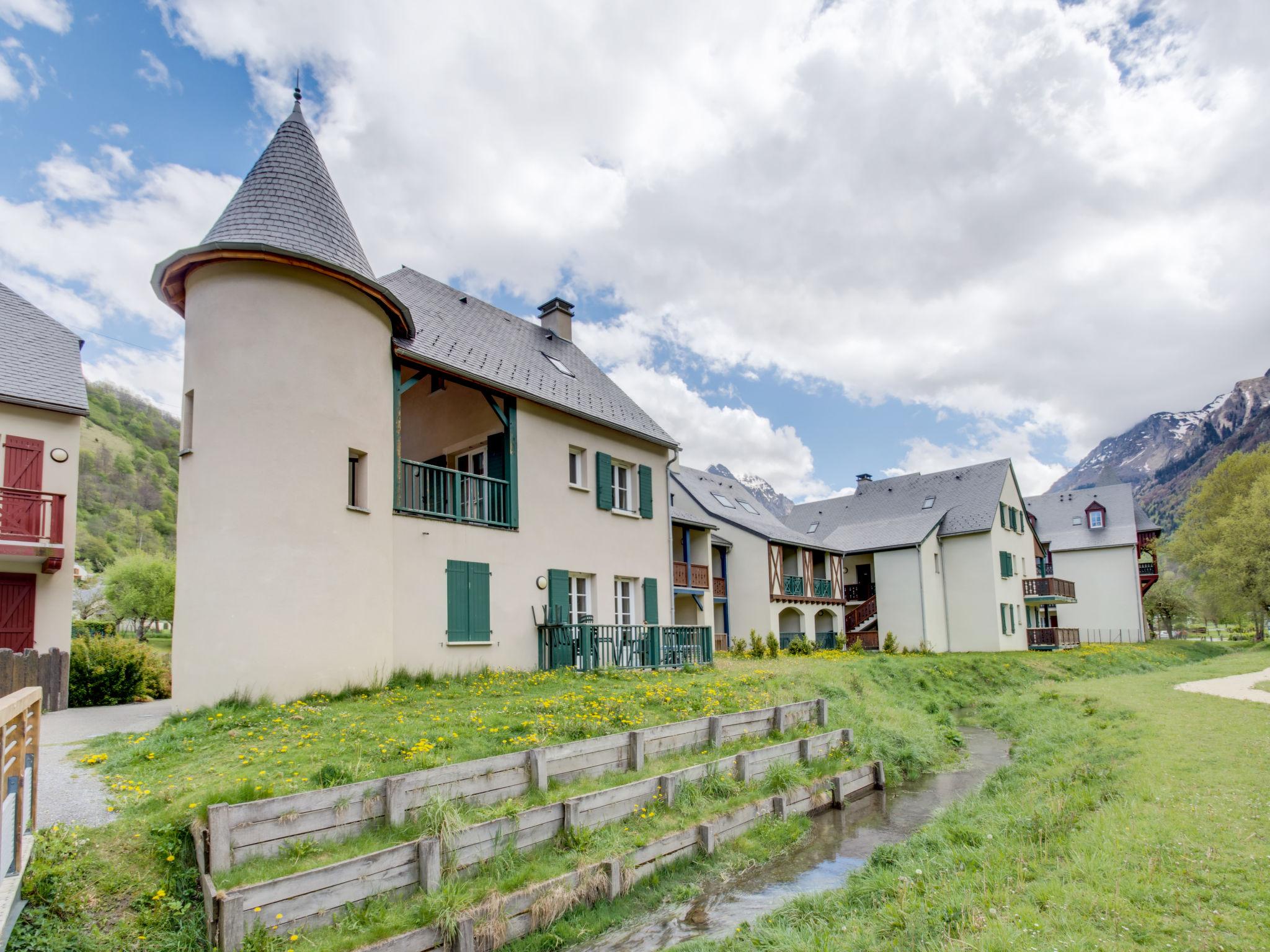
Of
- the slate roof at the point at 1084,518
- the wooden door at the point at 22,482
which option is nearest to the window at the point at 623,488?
the wooden door at the point at 22,482

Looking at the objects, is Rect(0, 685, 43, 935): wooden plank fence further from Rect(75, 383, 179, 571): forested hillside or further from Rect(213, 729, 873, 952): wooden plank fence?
Rect(75, 383, 179, 571): forested hillside

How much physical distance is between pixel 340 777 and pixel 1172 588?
210 ft

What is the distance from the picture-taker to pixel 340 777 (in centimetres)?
638

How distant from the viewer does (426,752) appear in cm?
721

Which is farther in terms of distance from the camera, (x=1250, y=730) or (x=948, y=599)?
(x=948, y=599)

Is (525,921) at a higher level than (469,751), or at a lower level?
lower

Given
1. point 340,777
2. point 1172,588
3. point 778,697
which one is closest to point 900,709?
point 778,697

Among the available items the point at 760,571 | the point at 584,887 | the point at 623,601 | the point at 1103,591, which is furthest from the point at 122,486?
the point at 1103,591

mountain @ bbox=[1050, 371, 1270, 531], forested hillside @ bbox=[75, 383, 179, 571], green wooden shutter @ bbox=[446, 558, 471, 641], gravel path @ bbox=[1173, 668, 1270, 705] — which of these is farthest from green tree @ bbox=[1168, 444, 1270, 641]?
mountain @ bbox=[1050, 371, 1270, 531]

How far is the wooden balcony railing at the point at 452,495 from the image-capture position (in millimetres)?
12836

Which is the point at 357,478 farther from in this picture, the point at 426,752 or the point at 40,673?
the point at 40,673

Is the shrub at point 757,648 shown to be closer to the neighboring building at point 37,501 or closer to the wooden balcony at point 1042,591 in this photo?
the neighboring building at point 37,501

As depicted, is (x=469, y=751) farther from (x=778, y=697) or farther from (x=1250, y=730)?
(x=1250, y=730)

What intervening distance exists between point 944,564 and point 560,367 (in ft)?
75.8
